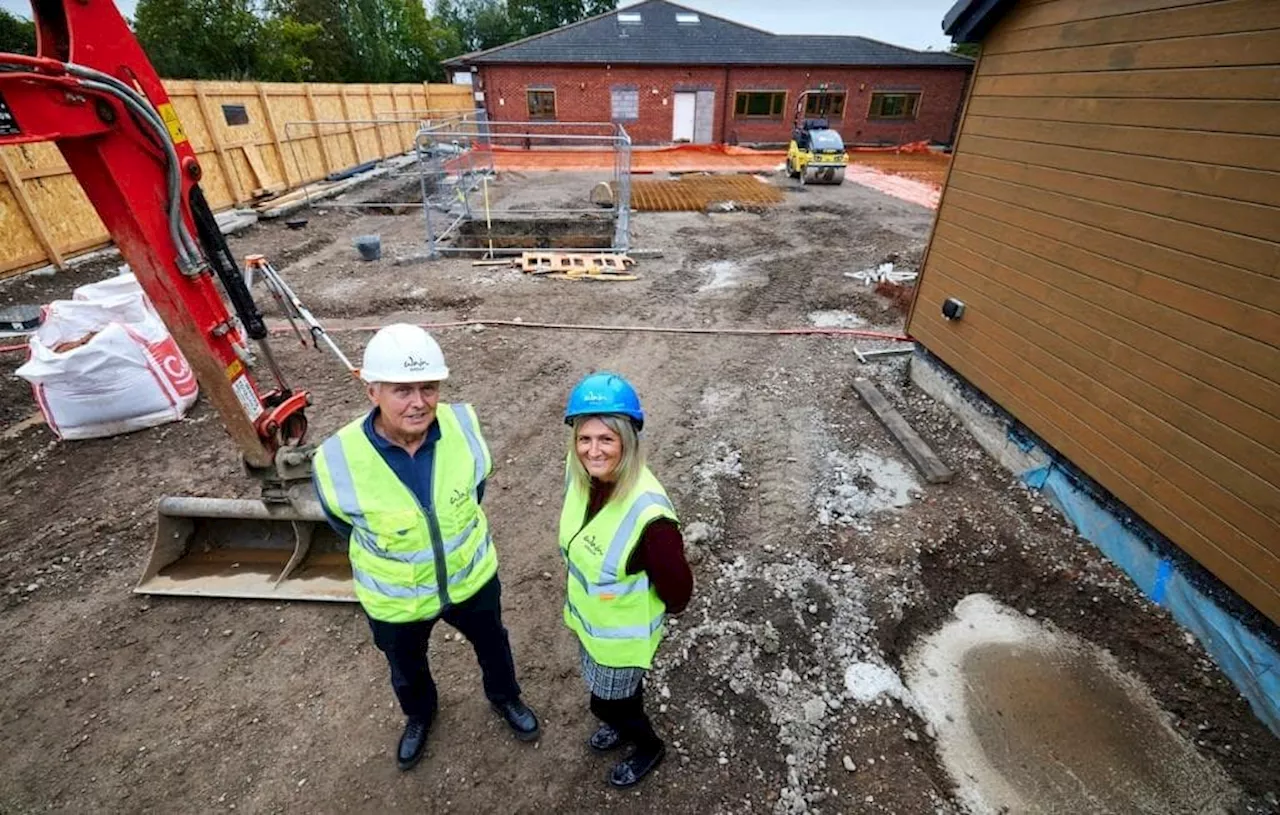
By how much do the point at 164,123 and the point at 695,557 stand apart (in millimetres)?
3740

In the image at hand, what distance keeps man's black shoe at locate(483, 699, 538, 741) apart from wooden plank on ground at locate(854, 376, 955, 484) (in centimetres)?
366

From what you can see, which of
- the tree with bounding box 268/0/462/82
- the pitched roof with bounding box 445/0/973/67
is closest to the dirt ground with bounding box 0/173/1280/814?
the pitched roof with bounding box 445/0/973/67

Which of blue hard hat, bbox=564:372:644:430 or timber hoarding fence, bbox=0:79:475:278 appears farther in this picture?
timber hoarding fence, bbox=0:79:475:278

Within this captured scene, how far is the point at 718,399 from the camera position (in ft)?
20.5

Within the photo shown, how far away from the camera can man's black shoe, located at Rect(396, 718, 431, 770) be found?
9.27 ft

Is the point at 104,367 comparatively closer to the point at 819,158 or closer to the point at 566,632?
the point at 566,632

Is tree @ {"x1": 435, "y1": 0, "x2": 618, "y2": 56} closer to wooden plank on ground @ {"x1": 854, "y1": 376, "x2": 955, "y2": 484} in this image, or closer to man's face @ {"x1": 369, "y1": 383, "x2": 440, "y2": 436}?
wooden plank on ground @ {"x1": 854, "y1": 376, "x2": 955, "y2": 484}

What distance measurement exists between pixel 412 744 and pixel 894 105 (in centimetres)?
3155

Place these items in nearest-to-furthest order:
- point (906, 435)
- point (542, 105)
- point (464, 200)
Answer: point (906, 435), point (464, 200), point (542, 105)

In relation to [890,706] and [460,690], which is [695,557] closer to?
[890,706]

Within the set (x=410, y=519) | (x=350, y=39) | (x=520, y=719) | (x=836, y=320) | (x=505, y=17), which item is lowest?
(x=836, y=320)

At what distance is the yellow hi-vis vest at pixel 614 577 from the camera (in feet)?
6.72

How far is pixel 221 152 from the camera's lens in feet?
42.6

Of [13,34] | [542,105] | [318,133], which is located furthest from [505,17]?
[318,133]
